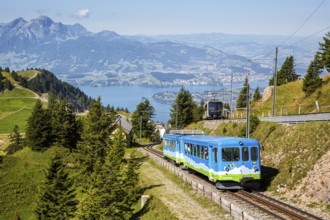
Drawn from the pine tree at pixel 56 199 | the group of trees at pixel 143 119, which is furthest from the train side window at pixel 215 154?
the group of trees at pixel 143 119

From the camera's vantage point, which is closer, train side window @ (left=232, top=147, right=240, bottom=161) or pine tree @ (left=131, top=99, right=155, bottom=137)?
train side window @ (left=232, top=147, right=240, bottom=161)

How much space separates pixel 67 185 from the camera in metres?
40.7

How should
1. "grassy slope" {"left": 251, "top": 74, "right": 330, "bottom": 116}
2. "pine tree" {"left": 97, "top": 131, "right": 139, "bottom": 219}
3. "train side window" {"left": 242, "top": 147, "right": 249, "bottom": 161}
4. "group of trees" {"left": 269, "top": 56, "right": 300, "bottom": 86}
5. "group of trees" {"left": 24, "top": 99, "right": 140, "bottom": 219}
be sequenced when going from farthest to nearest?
"group of trees" {"left": 269, "top": 56, "right": 300, "bottom": 86} < "grassy slope" {"left": 251, "top": 74, "right": 330, "bottom": 116} < "group of trees" {"left": 24, "top": 99, "right": 140, "bottom": 219} < "pine tree" {"left": 97, "top": 131, "right": 139, "bottom": 219} < "train side window" {"left": 242, "top": 147, "right": 249, "bottom": 161}

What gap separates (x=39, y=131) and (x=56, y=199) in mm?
41142

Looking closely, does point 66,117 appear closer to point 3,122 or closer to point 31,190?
point 31,190

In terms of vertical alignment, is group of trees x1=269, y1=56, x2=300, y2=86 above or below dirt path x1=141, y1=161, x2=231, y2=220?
above

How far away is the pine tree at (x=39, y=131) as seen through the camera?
257 feet

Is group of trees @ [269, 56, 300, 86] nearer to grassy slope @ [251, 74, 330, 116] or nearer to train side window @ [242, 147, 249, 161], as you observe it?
grassy slope @ [251, 74, 330, 116]

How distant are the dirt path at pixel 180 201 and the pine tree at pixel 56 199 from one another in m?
7.39

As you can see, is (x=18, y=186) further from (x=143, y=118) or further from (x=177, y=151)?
(x=143, y=118)

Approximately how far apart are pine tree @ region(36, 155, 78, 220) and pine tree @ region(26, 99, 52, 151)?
38681 mm

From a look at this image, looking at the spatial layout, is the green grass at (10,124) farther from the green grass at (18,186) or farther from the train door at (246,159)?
the train door at (246,159)

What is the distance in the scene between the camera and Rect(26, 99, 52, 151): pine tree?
7844 cm

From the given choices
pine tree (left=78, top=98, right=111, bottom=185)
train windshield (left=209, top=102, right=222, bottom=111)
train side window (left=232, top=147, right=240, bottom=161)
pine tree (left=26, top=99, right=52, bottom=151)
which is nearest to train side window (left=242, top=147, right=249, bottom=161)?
train side window (left=232, top=147, right=240, bottom=161)
